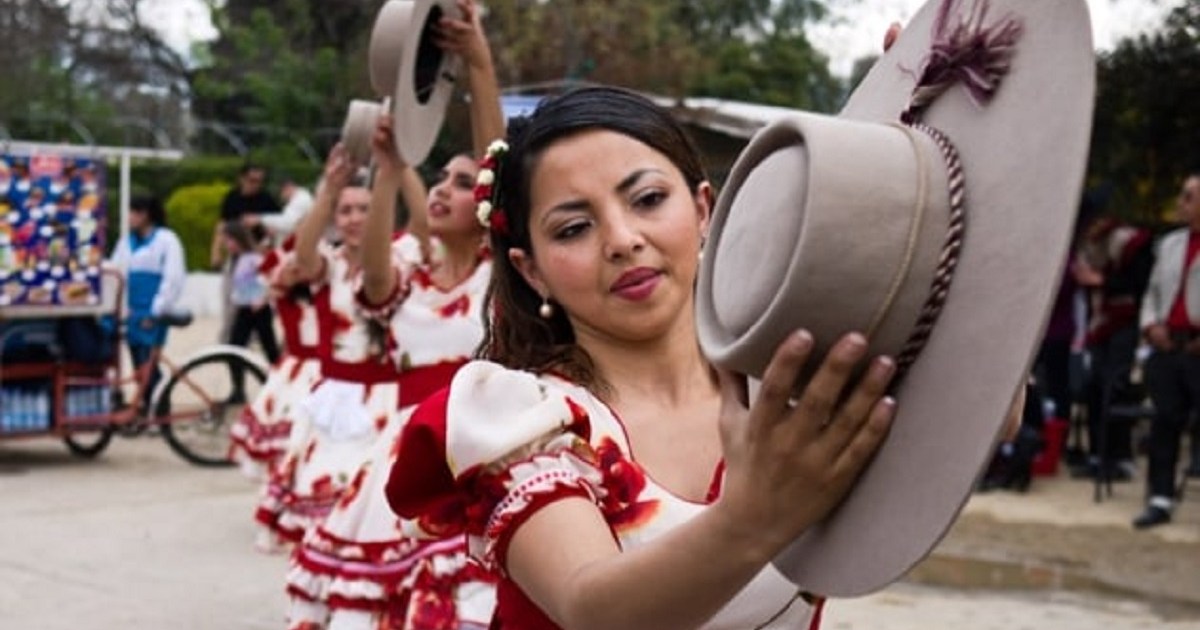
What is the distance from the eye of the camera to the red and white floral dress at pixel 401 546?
396cm

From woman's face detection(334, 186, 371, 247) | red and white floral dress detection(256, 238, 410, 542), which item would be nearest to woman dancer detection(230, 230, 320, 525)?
woman's face detection(334, 186, 371, 247)

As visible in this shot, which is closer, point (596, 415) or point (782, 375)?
point (782, 375)

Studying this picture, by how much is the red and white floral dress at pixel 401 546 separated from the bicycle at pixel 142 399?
4939mm

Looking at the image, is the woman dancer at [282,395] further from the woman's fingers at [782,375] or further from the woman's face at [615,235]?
the woman's fingers at [782,375]

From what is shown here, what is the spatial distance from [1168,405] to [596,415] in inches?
276

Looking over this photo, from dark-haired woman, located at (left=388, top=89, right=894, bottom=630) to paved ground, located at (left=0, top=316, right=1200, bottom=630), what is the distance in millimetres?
4329

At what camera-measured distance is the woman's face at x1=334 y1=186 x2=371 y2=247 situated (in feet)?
21.3

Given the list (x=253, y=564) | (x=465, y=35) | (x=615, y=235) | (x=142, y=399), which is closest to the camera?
(x=615, y=235)

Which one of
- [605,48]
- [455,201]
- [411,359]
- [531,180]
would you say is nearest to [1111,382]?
[411,359]

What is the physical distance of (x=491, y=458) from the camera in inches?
76.1

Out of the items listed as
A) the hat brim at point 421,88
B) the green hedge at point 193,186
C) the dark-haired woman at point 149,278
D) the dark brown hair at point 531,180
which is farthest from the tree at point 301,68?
the dark brown hair at point 531,180

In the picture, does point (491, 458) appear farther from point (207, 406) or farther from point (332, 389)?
point (207, 406)

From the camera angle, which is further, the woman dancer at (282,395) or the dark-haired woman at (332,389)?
the woman dancer at (282,395)

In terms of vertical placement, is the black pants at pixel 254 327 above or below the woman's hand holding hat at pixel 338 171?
below
